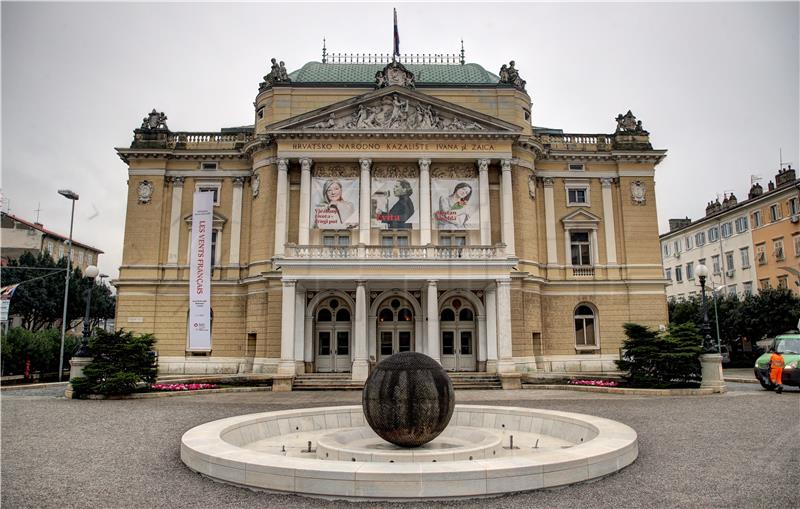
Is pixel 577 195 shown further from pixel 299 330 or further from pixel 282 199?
pixel 299 330

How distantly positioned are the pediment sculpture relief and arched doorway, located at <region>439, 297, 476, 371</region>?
10.1 m

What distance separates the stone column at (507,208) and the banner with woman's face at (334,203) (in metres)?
8.45

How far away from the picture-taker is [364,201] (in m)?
32.2

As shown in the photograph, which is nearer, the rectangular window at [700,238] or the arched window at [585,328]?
the arched window at [585,328]

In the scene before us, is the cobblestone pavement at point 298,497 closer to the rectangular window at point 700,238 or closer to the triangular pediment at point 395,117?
the triangular pediment at point 395,117

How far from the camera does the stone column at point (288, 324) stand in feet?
95.9

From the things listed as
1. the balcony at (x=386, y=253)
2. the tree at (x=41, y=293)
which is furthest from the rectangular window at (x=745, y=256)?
the tree at (x=41, y=293)

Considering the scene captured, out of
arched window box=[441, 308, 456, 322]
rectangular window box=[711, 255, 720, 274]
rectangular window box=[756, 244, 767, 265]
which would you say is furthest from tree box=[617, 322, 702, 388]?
rectangular window box=[711, 255, 720, 274]

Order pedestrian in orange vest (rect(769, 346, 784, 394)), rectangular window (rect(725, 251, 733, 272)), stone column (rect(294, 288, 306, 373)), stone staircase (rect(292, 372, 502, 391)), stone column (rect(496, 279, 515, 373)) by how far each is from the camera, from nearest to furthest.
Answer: pedestrian in orange vest (rect(769, 346, 784, 394))
stone staircase (rect(292, 372, 502, 391))
stone column (rect(496, 279, 515, 373))
stone column (rect(294, 288, 306, 373))
rectangular window (rect(725, 251, 733, 272))

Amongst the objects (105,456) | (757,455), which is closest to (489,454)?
(757,455)

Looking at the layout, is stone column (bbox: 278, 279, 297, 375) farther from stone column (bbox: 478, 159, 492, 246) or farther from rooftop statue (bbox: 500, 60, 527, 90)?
rooftop statue (bbox: 500, 60, 527, 90)

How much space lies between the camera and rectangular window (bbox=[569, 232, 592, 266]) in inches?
1432

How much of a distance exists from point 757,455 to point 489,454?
5299 mm

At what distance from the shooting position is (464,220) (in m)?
32.9
